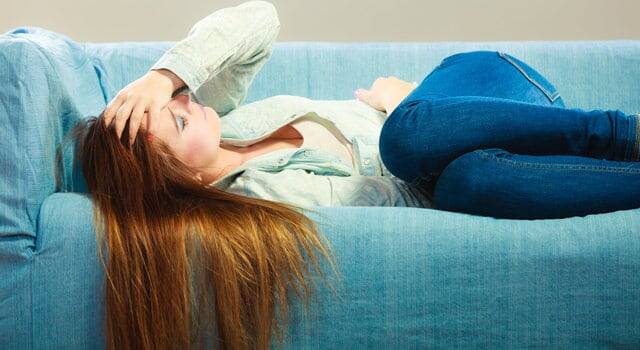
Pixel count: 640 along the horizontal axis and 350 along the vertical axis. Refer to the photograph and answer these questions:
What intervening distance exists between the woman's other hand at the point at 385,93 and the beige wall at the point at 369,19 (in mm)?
775

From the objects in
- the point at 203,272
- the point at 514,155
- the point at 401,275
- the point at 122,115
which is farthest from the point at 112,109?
the point at 514,155

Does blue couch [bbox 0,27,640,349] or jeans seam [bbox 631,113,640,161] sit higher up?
jeans seam [bbox 631,113,640,161]

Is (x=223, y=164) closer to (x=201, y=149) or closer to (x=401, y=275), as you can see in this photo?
(x=201, y=149)

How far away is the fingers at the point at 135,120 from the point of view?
144cm

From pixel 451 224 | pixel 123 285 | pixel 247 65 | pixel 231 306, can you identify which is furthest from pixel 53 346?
pixel 247 65

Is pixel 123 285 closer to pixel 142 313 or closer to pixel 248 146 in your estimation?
pixel 142 313

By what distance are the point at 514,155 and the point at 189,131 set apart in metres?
0.60

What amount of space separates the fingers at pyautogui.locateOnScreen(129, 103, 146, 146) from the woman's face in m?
0.05

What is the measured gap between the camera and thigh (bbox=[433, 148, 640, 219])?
Answer: 132 centimetres

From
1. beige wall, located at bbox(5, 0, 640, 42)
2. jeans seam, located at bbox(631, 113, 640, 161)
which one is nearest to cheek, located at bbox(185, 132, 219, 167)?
jeans seam, located at bbox(631, 113, 640, 161)

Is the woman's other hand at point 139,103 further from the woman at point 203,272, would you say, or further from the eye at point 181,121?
the woman at point 203,272

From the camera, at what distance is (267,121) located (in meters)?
1.78

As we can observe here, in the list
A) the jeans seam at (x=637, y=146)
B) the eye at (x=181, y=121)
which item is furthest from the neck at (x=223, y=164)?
the jeans seam at (x=637, y=146)

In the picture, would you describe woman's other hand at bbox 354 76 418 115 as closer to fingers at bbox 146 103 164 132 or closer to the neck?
the neck
